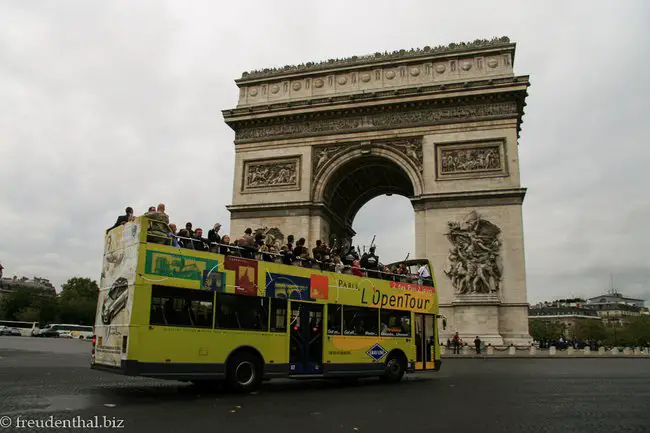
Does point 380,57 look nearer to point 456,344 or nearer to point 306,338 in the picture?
point 456,344

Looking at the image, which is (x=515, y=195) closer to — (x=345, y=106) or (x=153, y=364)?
(x=345, y=106)

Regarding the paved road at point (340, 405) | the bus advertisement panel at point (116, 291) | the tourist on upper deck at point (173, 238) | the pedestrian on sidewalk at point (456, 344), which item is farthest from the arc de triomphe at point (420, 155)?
the bus advertisement panel at point (116, 291)

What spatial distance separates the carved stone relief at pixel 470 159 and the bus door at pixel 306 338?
1811 cm

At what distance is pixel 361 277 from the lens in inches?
504

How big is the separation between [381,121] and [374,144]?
132 cm

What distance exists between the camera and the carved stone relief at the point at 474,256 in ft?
84.8

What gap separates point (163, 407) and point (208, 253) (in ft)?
9.83

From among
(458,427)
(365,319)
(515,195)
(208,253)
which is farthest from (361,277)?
(515,195)

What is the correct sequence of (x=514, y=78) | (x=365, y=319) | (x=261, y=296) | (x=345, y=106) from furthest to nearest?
(x=345, y=106)
(x=514, y=78)
(x=365, y=319)
(x=261, y=296)

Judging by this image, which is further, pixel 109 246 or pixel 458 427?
pixel 109 246

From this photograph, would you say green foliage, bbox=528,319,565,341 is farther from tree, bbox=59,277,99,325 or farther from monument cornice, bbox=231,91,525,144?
monument cornice, bbox=231,91,525,144

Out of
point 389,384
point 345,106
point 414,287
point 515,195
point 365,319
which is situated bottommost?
point 389,384

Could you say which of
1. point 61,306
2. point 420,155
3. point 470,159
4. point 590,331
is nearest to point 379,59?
point 420,155

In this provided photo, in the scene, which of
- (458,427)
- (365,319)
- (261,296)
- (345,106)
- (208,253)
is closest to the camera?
(458,427)
